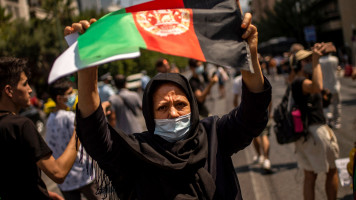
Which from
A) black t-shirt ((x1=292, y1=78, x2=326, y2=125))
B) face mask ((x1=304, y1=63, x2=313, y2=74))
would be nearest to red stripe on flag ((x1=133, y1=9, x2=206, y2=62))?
black t-shirt ((x1=292, y1=78, x2=326, y2=125))

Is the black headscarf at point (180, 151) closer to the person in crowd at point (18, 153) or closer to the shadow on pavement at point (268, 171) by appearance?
the person in crowd at point (18, 153)

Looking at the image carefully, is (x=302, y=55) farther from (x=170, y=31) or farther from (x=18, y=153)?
(x=18, y=153)

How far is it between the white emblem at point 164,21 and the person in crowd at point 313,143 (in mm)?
2644

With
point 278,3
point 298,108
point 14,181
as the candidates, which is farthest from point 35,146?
point 278,3

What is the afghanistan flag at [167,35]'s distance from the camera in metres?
1.74

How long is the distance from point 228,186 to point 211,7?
3.37ft

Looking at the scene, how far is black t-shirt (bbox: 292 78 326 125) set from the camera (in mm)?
4586

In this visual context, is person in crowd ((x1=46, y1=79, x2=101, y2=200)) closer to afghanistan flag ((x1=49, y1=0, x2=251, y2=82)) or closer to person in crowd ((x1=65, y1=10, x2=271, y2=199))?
person in crowd ((x1=65, y1=10, x2=271, y2=199))

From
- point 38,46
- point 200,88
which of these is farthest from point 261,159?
point 38,46

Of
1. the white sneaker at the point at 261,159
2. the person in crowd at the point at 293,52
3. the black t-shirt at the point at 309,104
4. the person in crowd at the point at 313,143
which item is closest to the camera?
the person in crowd at the point at 313,143

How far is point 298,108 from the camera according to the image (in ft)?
15.4

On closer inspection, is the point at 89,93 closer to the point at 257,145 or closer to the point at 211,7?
the point at 211,7

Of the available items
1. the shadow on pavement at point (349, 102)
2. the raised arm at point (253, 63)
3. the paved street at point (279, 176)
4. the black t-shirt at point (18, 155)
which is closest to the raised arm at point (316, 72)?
the paved street at point (279, 176)

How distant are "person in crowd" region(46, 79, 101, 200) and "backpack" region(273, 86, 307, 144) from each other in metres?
2.25
